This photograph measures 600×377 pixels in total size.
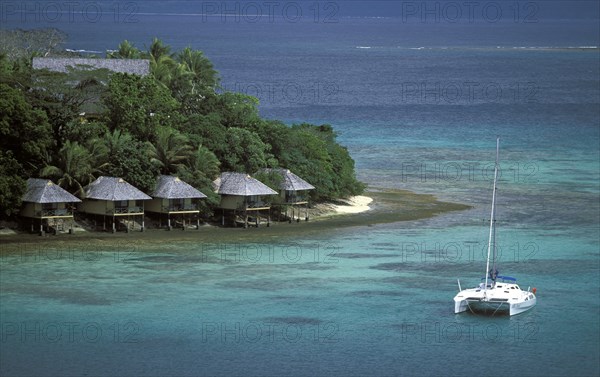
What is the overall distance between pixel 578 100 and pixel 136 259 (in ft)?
348

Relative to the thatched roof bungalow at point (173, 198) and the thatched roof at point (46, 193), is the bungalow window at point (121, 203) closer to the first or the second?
the thatched roof bungalow at point (173, 198)

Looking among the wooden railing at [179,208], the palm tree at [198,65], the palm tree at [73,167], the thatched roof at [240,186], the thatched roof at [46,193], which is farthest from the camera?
the palm tree at [198,65]

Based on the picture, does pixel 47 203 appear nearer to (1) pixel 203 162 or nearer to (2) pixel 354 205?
(1) pixel 203 162

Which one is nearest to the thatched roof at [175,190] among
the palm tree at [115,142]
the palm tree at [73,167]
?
the palm tree at [115,142]

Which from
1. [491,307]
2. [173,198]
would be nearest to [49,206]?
[173,198]

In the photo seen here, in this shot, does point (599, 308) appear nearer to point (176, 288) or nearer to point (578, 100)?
point (176, 288)

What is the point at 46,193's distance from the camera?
59.1 meters

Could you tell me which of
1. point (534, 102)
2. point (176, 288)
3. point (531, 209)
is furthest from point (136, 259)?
point (534, 102)

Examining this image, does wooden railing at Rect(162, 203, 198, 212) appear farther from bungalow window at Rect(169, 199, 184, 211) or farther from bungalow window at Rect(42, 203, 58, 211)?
bungalow window at Rect(42, 203, 58, 211)

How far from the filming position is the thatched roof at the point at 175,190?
2421 inches

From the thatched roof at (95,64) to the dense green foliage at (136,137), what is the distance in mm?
1105

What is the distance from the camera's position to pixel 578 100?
156 metres

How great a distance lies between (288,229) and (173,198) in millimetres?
5566

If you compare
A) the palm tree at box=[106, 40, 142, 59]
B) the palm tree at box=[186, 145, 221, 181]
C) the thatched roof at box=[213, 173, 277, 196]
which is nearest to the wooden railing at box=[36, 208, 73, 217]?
the palm tree at box=[186, 145, 221, 181]
